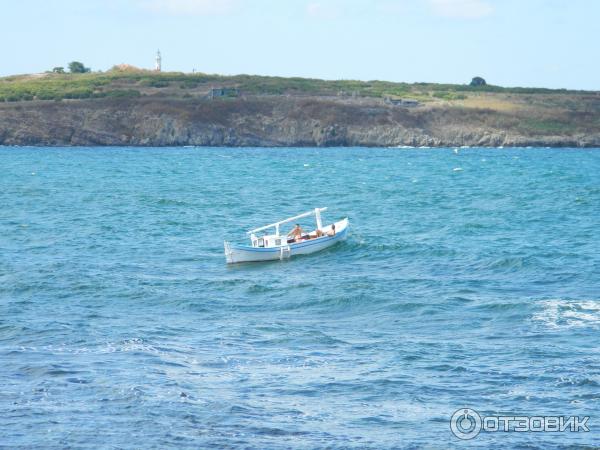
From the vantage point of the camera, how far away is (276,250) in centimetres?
4056

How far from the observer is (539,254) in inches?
1581

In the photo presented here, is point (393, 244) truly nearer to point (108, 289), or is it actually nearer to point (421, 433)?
point (108, 289)

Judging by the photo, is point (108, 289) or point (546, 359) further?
point (108, 289)

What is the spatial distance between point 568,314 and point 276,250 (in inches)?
564

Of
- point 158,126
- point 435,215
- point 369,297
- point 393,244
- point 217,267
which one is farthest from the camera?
point 158,126

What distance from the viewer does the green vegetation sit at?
15075 cm

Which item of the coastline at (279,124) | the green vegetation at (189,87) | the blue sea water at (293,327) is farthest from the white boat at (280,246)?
the green vegetation at (189,87)

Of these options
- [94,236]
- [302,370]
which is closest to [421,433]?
[302,370]

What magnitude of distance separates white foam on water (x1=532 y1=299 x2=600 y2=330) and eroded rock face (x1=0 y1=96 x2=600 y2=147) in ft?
352

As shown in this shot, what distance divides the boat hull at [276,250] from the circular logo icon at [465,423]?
19926 millimetres

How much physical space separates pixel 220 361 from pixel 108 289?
10.1 metres

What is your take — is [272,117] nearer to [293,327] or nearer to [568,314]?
[568,314]

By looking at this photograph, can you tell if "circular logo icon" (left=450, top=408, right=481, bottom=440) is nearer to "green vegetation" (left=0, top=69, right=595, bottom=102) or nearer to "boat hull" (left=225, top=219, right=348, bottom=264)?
→ "boat hull" (left=225, top=219, right=348, bottom=264)

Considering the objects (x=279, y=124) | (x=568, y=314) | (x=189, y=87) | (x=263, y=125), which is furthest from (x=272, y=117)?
(x=568, y=314)
